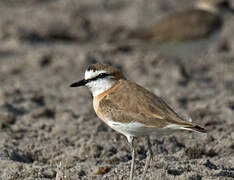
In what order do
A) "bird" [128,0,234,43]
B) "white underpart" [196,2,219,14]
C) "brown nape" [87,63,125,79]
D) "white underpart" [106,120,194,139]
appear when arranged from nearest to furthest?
"white underpart" [106,120,194,139]
"brown nape" [87,63,125,79]
"bird" [128,0,234,43]
"white underpart" [196,2,219,14]

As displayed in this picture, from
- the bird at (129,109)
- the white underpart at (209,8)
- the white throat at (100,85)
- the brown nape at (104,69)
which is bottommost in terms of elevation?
the bird at (129,109)

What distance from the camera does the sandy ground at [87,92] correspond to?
5242 millimetres

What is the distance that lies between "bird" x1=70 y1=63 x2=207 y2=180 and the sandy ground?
1.69 feet

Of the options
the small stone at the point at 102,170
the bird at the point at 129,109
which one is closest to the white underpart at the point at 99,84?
the bird at the point at 129,109

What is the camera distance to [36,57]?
10320mm

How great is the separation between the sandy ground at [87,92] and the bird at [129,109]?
0.52 m

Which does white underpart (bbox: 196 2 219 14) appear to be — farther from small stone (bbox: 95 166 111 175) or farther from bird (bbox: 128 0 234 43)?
small stone (bbox: 95 166 111 175)

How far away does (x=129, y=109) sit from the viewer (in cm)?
452

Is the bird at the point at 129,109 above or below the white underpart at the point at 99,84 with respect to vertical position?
below

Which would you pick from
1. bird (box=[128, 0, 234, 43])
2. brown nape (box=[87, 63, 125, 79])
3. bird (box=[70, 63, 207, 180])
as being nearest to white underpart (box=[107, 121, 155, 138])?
bird (box=[70, 63, 207, 180])

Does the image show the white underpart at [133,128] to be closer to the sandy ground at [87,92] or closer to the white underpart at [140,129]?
the white underpart at [140,129]

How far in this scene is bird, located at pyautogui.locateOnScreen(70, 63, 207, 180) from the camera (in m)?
4.36

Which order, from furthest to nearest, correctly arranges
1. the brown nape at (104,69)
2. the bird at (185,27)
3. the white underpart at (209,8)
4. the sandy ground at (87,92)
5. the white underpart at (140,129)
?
the white underpart at (209,8)
the bird at (185,27)
the sandy ground at (87,92)
the brown nape at (104,69)
the white underpart at (140,129)

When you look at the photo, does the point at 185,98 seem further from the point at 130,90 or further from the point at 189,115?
the point at 130,90
